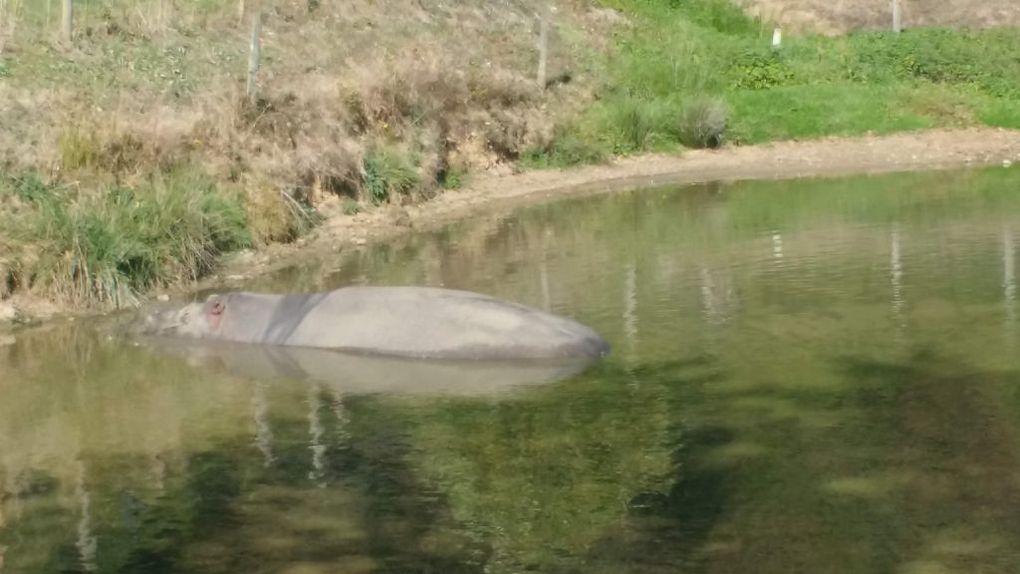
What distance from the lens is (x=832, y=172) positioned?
84.2 feet

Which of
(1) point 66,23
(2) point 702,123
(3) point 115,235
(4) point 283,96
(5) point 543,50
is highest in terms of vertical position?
(1) point 66,23

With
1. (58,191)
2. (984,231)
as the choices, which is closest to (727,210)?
(984,231)

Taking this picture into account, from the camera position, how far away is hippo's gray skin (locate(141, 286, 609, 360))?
476 inches

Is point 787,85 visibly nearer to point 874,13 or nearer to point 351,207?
point 874,13

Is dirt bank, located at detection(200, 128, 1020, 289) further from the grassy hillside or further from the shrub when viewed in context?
the grassy hillside

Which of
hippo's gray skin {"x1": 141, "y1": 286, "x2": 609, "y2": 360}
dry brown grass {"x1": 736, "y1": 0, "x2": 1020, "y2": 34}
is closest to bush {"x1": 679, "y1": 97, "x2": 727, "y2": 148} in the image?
dry brown grass {"x1": 736, "y1": 0, "x2": 1020, "y2": 34}

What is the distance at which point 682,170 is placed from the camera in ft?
85.6

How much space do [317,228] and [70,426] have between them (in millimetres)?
8473

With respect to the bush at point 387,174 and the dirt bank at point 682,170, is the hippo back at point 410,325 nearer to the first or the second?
the dirt bank at point 682,170

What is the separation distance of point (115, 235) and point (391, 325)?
413cm

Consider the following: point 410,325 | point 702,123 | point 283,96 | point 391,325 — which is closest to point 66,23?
point 283,96

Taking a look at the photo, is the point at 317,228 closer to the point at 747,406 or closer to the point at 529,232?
the point at 529,232

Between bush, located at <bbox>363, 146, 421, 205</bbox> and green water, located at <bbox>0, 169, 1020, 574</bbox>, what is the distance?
18.1 ft

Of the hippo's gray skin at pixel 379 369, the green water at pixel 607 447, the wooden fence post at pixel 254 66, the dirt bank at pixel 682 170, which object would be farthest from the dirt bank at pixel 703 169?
the hippo's gray skin at pixel 379 369
